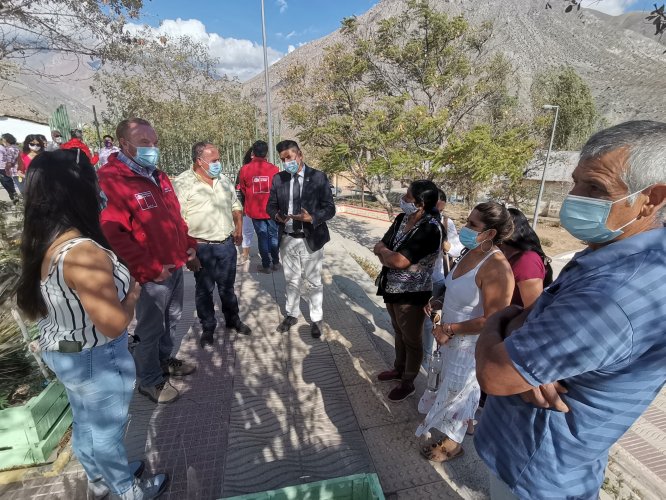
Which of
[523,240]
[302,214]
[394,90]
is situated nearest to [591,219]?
[523,240]

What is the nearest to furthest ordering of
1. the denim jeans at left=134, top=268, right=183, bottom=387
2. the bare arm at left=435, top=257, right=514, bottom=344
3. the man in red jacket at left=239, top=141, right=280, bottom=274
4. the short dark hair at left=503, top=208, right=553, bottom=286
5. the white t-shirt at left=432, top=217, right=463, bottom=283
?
the bare arm at left=435, top=257, right=514, bottom=344
the short dark hair at left=503, top=208, right=553, bottom=286
the denim jeans at left=134, top=268, right=183, bottom=387
the white t-shirt at left=432, top=217, right=463, bottom=283
the man in red jacket at left=239, top=141, right=280, bottom=274

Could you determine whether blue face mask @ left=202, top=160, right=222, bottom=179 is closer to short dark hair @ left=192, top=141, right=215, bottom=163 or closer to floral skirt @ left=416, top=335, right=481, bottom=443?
short dark hair @ left=192, top=141, right=215, bottom=163

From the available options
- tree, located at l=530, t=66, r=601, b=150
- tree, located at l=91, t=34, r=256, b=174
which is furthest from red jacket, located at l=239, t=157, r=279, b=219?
tree, located at l=530, t=66, r=601, b=150

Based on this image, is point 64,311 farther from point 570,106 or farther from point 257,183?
point 570,106

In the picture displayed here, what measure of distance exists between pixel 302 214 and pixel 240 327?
57.9 inches

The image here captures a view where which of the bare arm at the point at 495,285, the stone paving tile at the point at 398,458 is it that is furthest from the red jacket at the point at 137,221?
the bare arm at the point at 495,285

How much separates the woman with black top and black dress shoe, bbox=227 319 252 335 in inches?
70.3

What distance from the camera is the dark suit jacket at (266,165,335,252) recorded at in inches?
147

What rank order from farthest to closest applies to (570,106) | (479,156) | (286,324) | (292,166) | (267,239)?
(570,106)
(479,156)
(267,239)
(286,324)
(292,166)

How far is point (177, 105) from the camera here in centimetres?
1617

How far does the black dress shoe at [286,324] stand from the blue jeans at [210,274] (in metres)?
0.73

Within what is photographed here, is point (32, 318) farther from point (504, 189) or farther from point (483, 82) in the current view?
point (504, 189)

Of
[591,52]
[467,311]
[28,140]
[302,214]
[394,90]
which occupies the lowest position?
[467,311]

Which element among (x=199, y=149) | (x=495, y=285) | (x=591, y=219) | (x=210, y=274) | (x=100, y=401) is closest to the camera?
(x=591, y=219)
